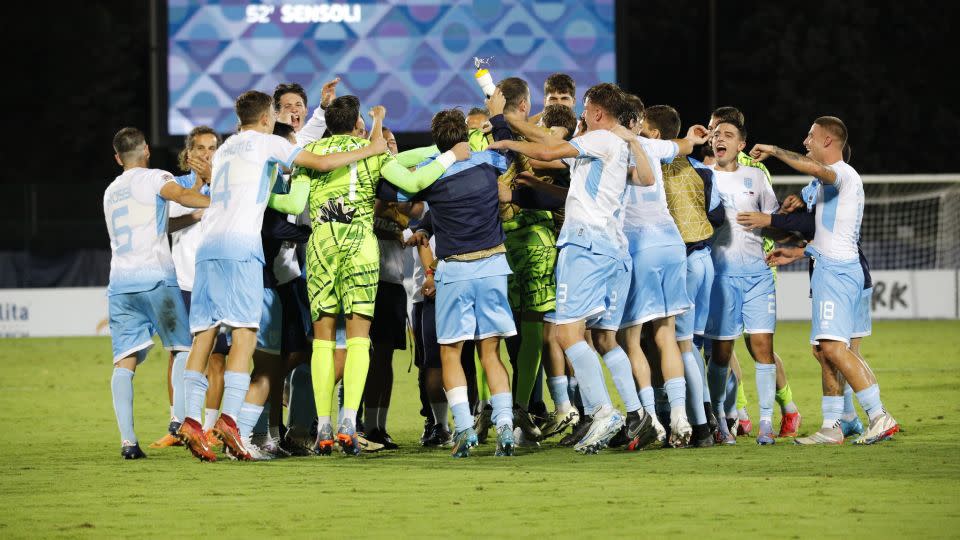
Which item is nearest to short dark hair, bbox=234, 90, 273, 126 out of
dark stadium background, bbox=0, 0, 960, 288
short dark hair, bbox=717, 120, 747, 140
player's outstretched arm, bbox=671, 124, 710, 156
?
player's outstretched arm, bbox=671, 124, 710, 156

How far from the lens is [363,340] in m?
9.17

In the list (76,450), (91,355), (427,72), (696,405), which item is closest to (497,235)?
(696,405)

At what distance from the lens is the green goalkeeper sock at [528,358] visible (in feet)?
32.6

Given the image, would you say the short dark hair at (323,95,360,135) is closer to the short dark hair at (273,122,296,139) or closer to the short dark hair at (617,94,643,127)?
the short dark hair at (273,122,296,139)

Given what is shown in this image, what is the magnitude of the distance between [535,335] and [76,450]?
326cm

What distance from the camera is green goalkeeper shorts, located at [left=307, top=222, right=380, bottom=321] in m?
9.16

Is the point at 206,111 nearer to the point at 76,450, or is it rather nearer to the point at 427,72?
the point at 427,72

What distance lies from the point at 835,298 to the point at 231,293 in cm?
389

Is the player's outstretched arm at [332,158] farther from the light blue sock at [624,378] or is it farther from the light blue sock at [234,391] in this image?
the light blue sock at [624,378]

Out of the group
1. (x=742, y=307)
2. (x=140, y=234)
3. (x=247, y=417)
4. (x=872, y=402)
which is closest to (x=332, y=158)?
(x=140, y=234)

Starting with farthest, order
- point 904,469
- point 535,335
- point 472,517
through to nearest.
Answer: point 535,335, point 904,469, point 472,517

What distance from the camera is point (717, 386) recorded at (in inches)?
400

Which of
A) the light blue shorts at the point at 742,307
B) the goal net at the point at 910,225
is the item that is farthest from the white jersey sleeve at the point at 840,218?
the goal net at the point at 910,225

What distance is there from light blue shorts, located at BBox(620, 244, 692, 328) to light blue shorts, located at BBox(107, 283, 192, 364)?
2965 mm
